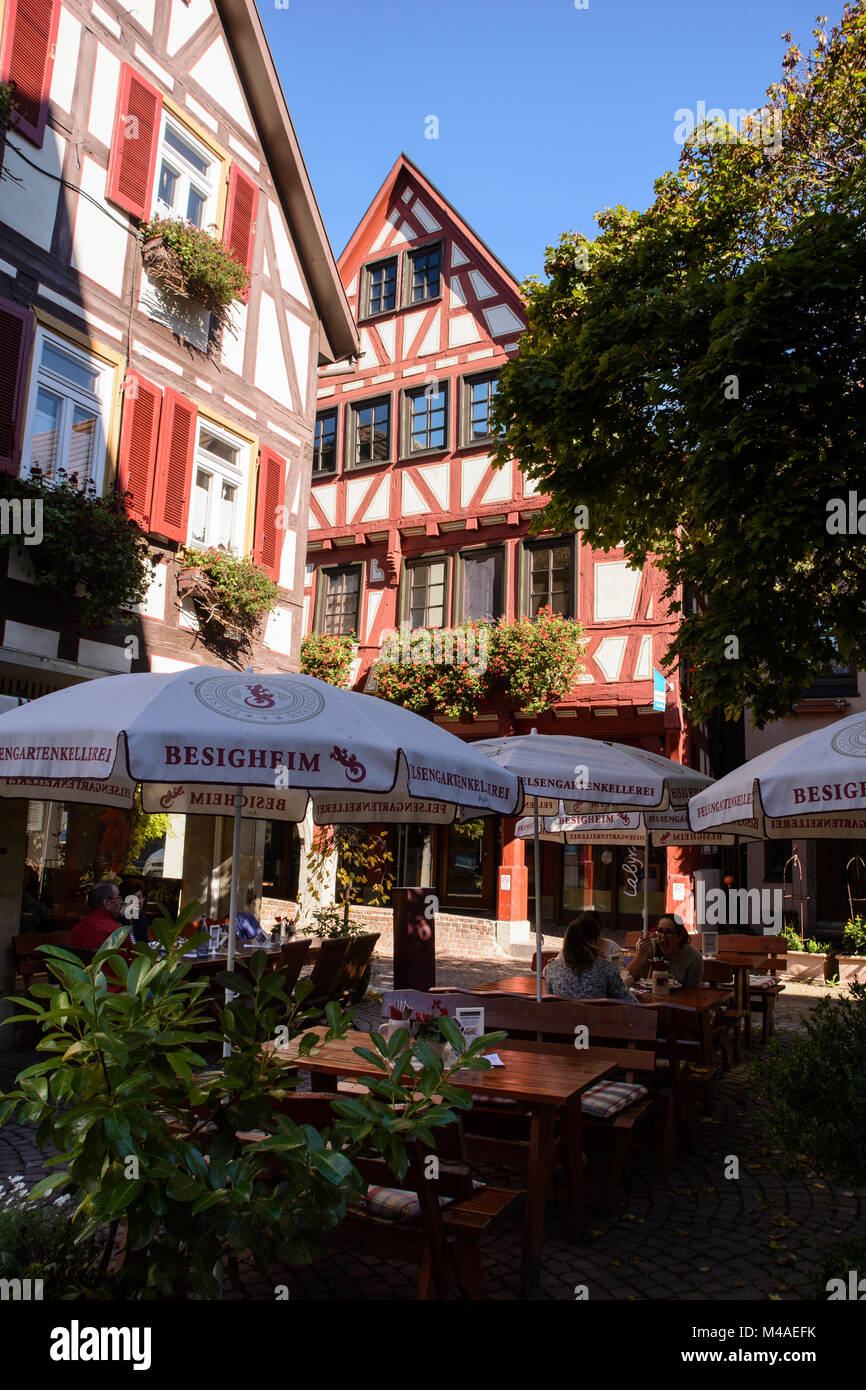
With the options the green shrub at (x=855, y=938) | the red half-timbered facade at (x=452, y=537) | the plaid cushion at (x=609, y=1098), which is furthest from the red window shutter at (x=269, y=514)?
the green shrub at (x=855, y=938)

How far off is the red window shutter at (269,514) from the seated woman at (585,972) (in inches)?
261

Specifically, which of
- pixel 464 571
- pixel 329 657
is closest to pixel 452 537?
pixel 464 571

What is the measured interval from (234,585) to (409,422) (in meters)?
10.2

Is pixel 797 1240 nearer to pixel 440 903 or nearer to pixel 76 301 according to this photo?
pixel 76 301

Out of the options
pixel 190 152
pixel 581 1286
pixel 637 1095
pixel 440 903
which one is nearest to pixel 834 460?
pixel 637 1095

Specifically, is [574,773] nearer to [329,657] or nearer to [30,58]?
[30,58]

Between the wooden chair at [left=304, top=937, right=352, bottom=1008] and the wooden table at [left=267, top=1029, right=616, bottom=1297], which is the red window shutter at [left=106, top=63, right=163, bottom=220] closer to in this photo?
the wooden chair at [left=304, top=937, right=352, bottom=1008]

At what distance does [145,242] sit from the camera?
10.2 metres

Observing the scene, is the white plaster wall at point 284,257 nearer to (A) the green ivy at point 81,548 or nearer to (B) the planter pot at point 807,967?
(A) the green ivy at point 81,548

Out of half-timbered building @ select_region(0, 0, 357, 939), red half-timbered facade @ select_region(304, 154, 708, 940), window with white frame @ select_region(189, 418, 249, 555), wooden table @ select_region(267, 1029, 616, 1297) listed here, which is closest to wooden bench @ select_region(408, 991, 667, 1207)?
wooden table @ select_region(267, 1029, 616, 1297)

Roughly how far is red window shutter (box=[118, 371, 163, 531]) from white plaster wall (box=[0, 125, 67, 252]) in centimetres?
149

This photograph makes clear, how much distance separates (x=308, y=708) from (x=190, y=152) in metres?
9.75

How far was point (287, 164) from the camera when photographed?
1255cm

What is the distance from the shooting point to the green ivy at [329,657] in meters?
19.2
